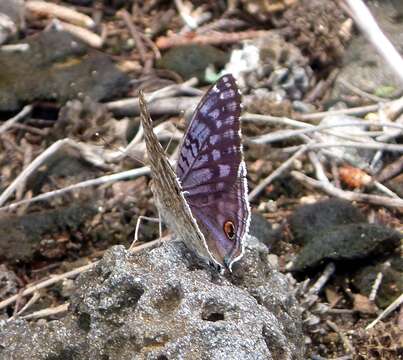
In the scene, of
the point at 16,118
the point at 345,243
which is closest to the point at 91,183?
the point at 16,118

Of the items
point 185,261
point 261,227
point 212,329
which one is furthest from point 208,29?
point 212,329

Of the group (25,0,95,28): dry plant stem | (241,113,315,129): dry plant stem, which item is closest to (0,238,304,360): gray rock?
(241,113,315,129): dry plant stem

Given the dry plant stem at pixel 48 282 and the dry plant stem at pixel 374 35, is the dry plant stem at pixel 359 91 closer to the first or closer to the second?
the dry plant stem at pixel 48 282

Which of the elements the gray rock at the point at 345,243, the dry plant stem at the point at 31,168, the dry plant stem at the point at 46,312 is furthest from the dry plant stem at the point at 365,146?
the dry plant stem at the point at 46,312

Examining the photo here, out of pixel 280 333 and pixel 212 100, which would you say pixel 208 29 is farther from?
pixel 280 333

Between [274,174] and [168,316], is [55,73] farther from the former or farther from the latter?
[168,316]

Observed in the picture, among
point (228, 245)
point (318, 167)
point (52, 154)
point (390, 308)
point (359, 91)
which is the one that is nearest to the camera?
point (228, 245)
